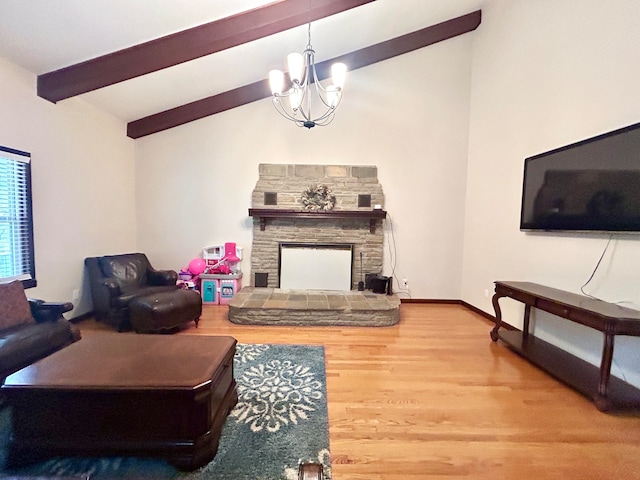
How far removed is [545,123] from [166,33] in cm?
400

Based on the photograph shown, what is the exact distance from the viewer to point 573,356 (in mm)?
2924

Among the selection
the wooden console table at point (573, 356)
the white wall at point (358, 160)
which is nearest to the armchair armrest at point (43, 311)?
the white wall at point (358, 160)

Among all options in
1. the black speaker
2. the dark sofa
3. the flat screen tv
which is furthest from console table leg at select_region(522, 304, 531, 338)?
the dark sofa

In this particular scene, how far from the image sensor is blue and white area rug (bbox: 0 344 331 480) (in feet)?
5.38

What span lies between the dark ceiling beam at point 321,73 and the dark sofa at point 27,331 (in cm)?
309

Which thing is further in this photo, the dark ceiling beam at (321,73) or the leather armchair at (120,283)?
the dark ceiling beam at (321,73)

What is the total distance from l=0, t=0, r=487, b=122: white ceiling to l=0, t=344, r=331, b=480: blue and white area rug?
301 centimetres

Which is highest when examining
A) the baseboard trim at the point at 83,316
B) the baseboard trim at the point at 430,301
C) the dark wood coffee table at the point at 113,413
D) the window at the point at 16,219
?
the window at the point at 16,219

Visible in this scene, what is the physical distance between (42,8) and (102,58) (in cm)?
72

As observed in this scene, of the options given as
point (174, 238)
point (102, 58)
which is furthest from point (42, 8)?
point (174, 238)

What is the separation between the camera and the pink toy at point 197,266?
489 centimetres

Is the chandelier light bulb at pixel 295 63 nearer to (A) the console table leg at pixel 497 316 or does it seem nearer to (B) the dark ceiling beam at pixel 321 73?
(B) the dark ceiling beam at pixel 321 73

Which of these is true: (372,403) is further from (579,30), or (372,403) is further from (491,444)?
(579,30)

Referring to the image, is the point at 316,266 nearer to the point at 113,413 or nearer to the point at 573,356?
the point at 573,356
